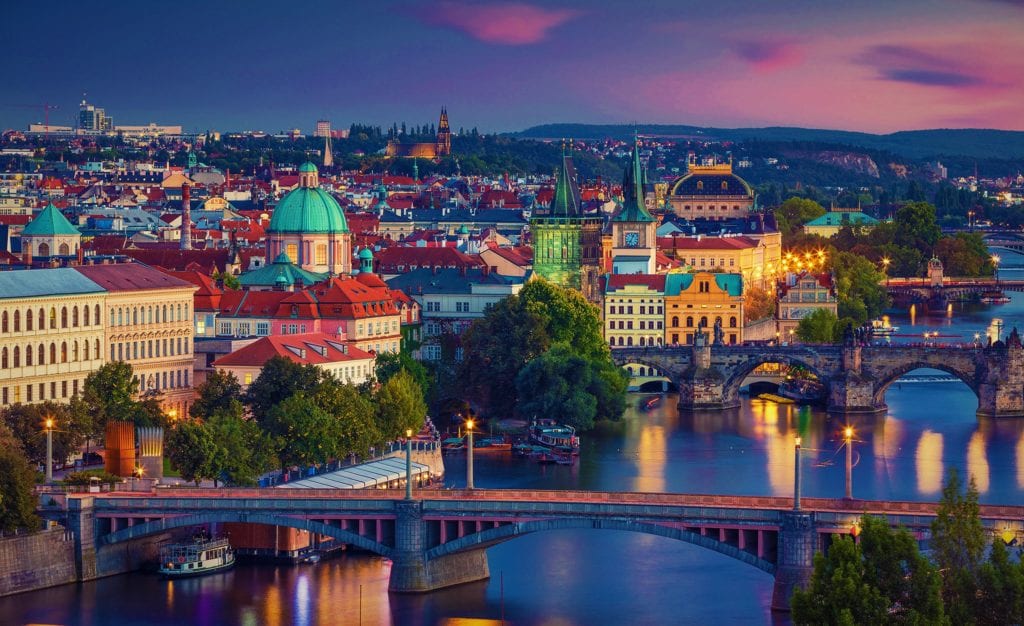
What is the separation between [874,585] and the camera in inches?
1491

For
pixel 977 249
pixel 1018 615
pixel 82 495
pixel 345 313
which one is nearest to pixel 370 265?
pixel 345 313

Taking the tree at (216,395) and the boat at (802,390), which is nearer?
the tree at (216,395)

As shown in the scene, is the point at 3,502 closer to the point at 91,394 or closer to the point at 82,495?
the point at 82,495

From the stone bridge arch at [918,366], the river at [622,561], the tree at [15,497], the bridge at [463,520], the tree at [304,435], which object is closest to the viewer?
the bridge at [463,520]

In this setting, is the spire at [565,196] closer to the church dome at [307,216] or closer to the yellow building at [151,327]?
the church dome at [307,216]

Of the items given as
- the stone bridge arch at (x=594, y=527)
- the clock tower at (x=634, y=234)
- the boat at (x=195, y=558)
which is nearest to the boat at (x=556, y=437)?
the boat at (x=195, y=558)

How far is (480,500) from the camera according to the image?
46781mm

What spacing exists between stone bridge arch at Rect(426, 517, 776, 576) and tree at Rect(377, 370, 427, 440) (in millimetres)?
15287

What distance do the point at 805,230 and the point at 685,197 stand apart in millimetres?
15264

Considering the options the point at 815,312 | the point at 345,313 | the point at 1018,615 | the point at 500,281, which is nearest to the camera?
the point at 1018,615

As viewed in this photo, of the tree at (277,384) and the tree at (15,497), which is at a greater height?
the tree at (277,384)

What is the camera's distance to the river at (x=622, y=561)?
46.2 metres

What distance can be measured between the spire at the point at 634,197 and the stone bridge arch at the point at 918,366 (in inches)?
813

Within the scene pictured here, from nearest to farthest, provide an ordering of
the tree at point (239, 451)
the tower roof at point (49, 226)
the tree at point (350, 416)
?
the tree at point (239, 451)
the tree at point (350, 416)
the tower roof at point (49, 226)
